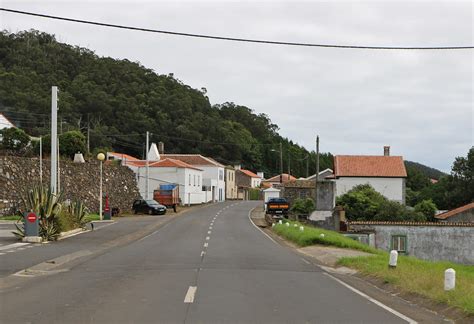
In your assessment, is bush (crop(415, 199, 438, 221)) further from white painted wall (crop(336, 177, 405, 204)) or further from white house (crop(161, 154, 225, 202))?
white house (crop(161, 154, 225, 202))

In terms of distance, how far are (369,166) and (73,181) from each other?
39138 millimetres

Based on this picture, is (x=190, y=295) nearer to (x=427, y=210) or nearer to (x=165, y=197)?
(x=427, y=210)

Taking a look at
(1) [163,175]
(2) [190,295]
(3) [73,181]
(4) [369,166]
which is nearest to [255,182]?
(1) [163,175]

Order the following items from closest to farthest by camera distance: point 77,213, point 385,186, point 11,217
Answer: point 77,213, point 11,217, point 385,186

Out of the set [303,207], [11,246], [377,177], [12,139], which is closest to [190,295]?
[11,246]

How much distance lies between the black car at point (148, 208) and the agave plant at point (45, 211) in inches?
1167

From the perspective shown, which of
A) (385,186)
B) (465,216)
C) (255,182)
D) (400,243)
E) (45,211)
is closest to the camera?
(45,211)

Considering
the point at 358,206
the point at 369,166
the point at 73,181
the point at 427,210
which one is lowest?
the point at 427,210

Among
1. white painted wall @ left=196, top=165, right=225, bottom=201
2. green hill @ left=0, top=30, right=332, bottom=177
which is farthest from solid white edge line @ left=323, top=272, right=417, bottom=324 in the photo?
white painted wall @ left=196, top=165, right=225, bottom=201

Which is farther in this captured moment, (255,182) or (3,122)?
(255,182)

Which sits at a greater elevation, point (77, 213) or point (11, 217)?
point (77, 213)

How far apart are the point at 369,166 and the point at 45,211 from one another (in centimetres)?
5440

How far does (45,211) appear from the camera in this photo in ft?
82.8

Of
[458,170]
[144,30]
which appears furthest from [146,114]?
[144,30]
